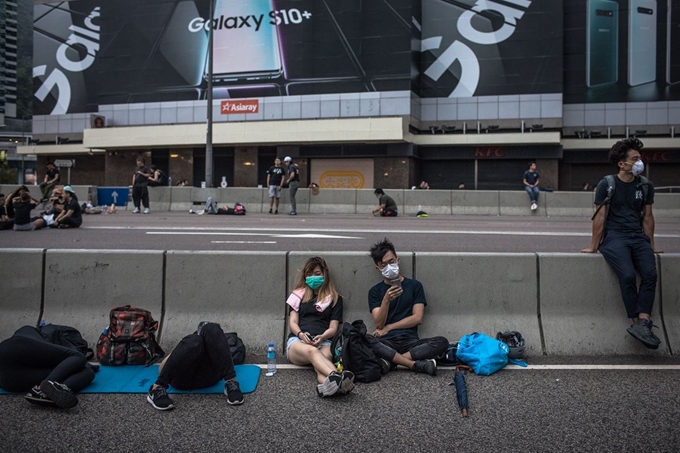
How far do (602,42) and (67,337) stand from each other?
127 feet

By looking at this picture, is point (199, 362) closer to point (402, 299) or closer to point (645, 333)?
point (402, 299)

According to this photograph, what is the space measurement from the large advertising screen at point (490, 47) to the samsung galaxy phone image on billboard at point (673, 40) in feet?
21.7

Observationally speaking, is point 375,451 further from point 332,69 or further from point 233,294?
point 332,69

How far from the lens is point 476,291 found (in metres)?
6.75

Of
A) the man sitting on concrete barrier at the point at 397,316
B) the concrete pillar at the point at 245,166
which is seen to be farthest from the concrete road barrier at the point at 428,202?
the concrete pillar at the point at 245,166

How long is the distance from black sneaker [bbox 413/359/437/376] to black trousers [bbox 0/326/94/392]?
9.81 ft

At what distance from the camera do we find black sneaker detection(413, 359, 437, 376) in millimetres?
5793

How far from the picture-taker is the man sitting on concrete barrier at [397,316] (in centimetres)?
595

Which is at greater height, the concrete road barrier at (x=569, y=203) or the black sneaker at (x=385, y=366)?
the concrete road barrier at (x=569, y=203)

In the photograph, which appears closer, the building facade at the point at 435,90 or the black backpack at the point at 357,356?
the black backpack at the point at 357,356

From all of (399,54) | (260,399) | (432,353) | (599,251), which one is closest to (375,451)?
(260,399)

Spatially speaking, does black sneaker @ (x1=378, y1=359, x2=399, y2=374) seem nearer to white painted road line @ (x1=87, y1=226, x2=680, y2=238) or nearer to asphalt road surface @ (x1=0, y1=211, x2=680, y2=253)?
asphalt road surface @ (x1=0, y1=211, x2=680, y2=253)

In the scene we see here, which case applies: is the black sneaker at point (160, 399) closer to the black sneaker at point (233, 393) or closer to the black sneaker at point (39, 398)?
the black sneaker at point (233, 393)

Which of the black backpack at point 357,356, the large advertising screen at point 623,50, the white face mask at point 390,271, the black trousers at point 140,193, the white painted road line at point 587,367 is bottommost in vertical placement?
the white painted road line at point 587,367
